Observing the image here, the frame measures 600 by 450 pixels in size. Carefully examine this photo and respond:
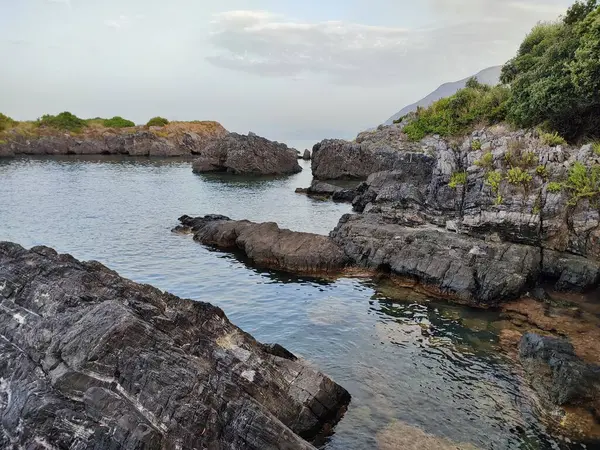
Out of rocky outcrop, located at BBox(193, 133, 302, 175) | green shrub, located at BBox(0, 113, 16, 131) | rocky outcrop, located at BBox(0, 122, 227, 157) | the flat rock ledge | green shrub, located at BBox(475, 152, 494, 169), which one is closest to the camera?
the flat rock ledge

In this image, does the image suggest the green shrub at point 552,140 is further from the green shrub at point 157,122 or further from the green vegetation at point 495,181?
the green shrub at point 157,122

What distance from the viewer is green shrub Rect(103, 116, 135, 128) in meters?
158

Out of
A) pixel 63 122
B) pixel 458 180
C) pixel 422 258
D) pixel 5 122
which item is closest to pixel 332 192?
pixel 458 180

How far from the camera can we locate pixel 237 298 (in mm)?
32750

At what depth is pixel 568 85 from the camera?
1704 inches

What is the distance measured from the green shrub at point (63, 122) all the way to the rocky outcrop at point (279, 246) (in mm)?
120515

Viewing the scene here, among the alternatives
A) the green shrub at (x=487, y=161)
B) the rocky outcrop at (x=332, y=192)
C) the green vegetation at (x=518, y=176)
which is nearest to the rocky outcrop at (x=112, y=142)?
the rocky outcrop at (x=332, y=192)

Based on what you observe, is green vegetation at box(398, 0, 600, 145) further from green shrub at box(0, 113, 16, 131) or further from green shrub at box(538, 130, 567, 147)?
green shrub at box(0, 113, 16, 131)

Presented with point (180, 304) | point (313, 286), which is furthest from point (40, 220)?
point (180, 304)

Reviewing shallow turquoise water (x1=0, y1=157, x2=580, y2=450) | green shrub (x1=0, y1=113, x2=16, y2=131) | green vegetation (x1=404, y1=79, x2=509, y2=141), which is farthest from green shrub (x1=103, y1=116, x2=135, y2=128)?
green vegetation (x1=404, y1=79, x2=509, y2=141)

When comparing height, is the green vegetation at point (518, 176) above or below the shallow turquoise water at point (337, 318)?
above

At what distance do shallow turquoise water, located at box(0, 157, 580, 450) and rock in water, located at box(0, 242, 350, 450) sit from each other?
4368 millimetres

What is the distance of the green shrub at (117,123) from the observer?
158m

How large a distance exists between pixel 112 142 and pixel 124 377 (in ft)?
436
